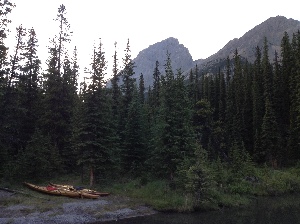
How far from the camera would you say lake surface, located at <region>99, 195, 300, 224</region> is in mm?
20797

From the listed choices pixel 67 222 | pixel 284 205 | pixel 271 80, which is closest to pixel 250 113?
pixel 271 80

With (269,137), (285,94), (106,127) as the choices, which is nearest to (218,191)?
(106,127)

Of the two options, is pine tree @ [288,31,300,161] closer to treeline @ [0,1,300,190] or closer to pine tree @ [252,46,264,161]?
treeline @ [0,1,300,190]

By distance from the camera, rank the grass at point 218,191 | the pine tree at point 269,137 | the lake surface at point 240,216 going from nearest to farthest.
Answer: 1. the lake surface at point 240,216
2. the grass at point 218,191
3. the pine tree at point 269,137

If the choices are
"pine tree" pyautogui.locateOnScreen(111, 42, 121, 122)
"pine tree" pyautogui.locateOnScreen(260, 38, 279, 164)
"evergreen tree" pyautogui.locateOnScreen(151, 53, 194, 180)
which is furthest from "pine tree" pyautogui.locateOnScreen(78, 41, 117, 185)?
"pine tree" pyautogui.locateOnScreen(260, 38, 279, 164)

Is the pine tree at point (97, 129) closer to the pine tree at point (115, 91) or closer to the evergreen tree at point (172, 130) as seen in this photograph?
the evergreen tree at point (172, 130)

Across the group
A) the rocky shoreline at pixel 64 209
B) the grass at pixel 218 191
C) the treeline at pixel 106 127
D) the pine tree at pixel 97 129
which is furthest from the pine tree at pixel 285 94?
the rocky shoreline at pixel 64 209

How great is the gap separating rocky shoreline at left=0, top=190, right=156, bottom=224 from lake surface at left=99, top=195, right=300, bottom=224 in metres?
1.58

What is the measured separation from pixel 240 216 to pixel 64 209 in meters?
12.5

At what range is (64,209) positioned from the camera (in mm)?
22312

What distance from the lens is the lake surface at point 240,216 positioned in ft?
68.2

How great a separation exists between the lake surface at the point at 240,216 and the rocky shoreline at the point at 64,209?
158cm

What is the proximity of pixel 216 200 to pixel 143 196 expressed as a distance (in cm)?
617

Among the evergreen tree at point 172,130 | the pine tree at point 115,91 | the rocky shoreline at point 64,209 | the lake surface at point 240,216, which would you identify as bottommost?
the lake surface at point 240,216
